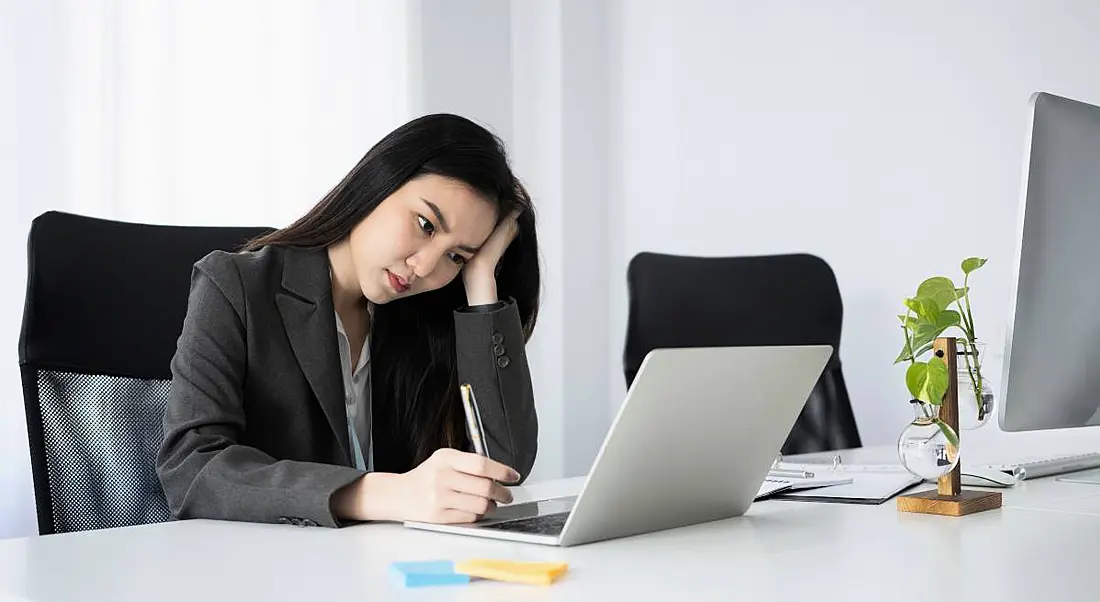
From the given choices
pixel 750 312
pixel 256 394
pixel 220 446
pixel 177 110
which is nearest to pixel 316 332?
Answer: pixel 256 394

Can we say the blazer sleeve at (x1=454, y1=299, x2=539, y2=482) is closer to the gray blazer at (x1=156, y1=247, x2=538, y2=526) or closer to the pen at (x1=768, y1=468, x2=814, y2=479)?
the gray blazer at (x1=156, y1=247, x2=538, y2=526)

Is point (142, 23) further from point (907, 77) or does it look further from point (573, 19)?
point (907, 77)

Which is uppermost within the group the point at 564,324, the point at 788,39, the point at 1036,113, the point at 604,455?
the point at 788,39

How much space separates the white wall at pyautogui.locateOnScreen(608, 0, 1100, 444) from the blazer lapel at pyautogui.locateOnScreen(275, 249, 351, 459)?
5.68 ft

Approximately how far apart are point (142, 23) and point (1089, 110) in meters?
2.10

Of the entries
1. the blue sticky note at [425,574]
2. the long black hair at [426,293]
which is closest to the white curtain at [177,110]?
the long black hair at [426,293]

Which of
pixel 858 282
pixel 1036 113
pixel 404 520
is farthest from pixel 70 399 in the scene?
pixel 858 282

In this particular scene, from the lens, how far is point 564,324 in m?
3.41

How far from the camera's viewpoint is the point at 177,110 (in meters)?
2.65

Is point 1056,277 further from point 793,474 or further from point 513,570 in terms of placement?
point 513,570

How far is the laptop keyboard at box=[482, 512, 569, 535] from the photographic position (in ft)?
3.24

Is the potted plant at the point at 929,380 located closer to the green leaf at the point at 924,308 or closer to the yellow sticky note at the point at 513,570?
the green leaf at the point at 924,308

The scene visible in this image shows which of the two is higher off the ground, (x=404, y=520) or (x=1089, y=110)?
(x=1089, y=110)

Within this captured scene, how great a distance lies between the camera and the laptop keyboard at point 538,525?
99 cm
